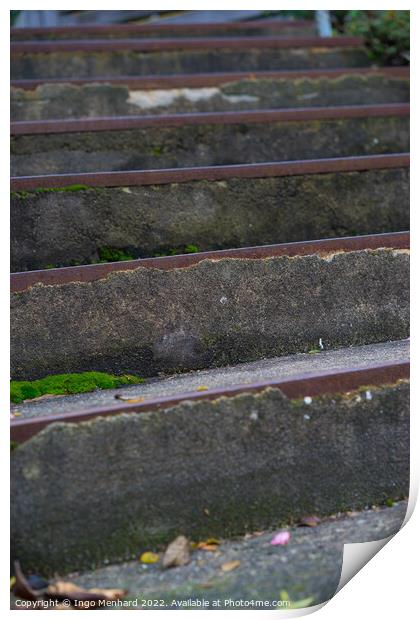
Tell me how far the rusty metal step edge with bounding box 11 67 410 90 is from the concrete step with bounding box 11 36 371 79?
258 millimetres

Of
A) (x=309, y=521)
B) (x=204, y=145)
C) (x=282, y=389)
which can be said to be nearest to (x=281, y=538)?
(x=309, y=521)

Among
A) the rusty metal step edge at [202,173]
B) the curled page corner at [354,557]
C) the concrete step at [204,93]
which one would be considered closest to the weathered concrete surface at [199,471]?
the curled page corner at [354,557]

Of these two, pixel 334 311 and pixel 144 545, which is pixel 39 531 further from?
pixel 334 311

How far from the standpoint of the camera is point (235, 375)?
2254mm

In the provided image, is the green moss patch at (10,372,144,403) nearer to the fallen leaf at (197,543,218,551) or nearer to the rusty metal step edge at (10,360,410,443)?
the rusty metal step edge at (10,360,410,443)

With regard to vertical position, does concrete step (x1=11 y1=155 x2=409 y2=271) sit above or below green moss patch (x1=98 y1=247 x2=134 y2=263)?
above

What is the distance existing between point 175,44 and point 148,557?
3.15 metres

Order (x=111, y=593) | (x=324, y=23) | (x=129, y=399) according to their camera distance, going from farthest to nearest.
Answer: (x=324, y=23), (x=129, y=399), (x=111, y=593)

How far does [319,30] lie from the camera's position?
Result: 16.2 feet

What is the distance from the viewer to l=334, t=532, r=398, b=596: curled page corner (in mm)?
1873

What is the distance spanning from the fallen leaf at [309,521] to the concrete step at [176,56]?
2925 mm

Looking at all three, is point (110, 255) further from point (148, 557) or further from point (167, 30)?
point (167, 30)

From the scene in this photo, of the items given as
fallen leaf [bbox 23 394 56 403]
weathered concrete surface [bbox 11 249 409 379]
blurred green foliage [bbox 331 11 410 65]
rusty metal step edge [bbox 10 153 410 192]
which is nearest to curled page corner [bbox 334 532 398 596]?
weathered concrete surface [bbox 11 249 409 379]

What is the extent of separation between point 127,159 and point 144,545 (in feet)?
5.93
